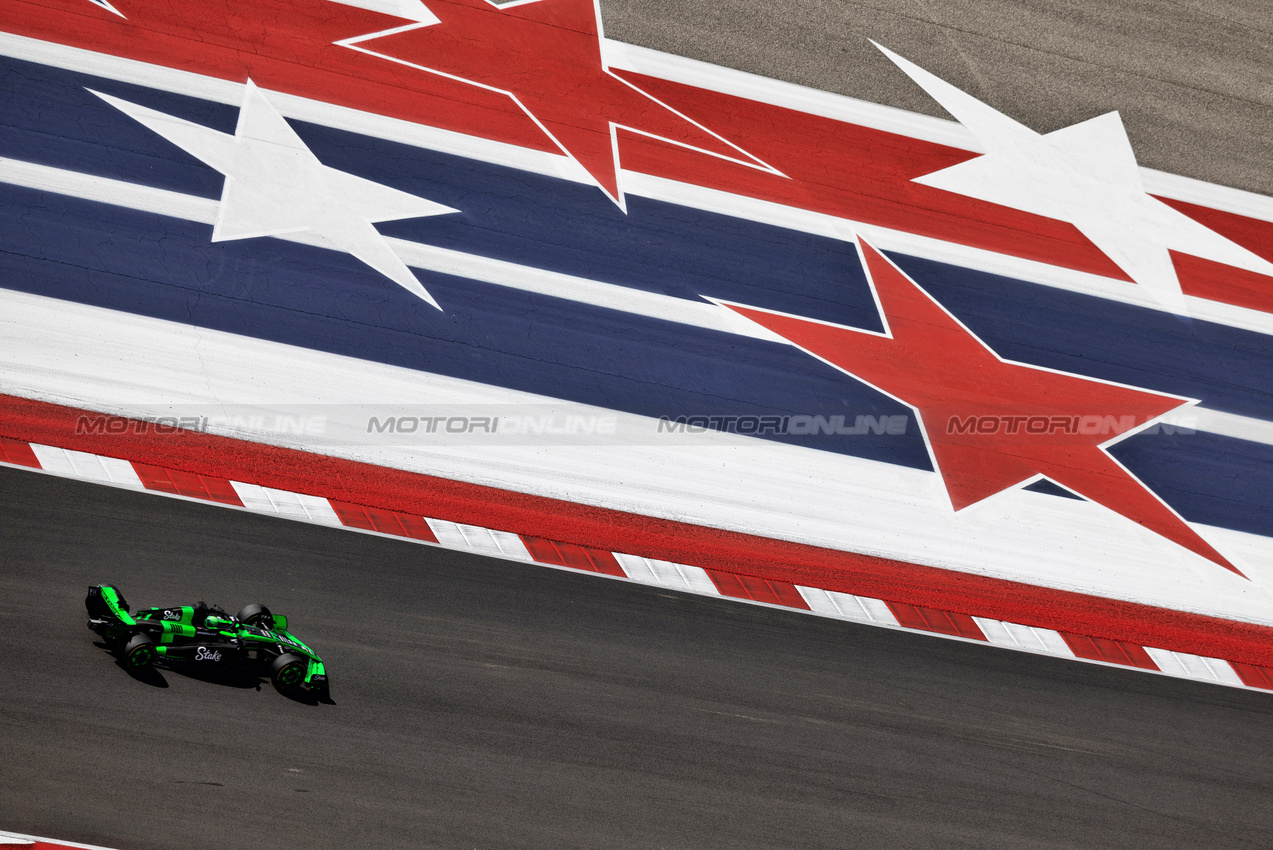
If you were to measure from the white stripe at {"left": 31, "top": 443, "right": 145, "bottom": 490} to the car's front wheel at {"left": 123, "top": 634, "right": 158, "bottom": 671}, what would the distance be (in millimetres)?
1405

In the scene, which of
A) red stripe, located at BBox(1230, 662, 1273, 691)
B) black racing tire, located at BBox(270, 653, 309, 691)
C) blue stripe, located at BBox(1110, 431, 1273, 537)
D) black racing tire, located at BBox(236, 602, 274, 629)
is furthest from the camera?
blue stripe, located at BBox(1110, 431, 1273, 537)

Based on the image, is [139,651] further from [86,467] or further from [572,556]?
[572,556]

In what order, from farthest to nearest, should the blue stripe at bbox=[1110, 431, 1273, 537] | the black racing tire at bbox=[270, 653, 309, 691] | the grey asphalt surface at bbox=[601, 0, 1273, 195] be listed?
the grey asphalt surface at bbox=[601, 0, 1273, 195], the blue stripe at bbox=[1110, 431, 1273, 537], the black racing tire at bbox=[270, 653, 309, 691]

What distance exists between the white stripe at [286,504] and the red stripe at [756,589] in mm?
3271

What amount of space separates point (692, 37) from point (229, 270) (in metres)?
4.83

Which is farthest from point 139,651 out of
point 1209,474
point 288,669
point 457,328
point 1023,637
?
point 1209,474

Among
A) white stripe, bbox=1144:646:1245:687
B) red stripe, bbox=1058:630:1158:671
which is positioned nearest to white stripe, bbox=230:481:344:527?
red stripe, bbox=1058:630:1158:671

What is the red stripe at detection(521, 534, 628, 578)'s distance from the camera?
7.05 metres

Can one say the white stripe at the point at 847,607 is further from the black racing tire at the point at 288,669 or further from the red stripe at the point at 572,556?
the black racing tire at the point at 288,669

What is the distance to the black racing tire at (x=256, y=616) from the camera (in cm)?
617

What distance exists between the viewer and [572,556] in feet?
23.2

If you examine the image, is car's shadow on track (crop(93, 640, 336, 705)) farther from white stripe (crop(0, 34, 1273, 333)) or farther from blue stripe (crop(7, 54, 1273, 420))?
white stripe (crop(0, 34, 1273, 333))

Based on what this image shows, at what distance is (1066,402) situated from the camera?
25.7 ft

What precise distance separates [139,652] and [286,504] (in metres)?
1.52
